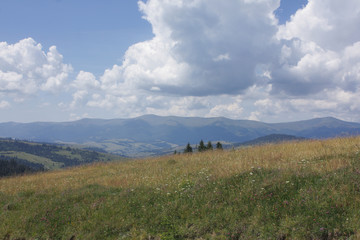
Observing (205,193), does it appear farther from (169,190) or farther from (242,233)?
(242,233)

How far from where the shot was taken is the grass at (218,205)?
22.9 ft

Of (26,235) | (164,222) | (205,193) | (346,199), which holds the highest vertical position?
(346,199)

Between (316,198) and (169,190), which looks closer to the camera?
(316,198)

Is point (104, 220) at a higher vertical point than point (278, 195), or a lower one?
lower

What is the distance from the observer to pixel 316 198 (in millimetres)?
7539

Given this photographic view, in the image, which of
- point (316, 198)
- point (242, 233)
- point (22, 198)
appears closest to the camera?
point (242, 233)

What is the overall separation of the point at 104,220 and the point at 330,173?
924cm

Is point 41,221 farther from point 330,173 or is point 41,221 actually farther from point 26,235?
point 330,173

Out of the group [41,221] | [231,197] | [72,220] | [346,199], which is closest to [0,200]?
[41,221]

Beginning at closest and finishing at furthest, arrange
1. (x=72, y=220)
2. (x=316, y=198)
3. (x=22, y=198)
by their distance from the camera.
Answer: (x=316, y=198) → (x=72, y=220) → (x=22, y=198)

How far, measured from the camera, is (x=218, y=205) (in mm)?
8664

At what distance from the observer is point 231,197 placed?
8.98 m

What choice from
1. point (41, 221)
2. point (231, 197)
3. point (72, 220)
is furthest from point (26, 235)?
point (231, 197)

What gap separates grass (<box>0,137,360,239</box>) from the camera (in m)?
6.97
